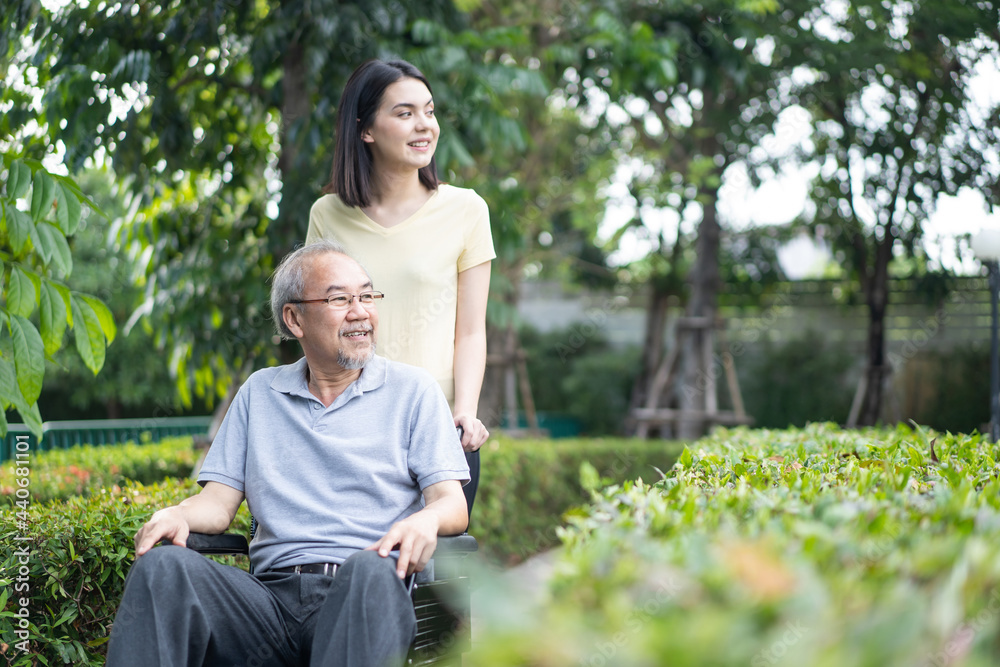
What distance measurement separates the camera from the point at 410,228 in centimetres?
257

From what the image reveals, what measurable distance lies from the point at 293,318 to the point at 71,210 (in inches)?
27.0

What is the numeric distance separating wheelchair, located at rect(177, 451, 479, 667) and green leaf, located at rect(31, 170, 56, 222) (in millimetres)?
965

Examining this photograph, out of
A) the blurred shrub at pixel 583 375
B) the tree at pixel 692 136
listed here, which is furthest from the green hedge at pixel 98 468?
the blurred shrub at pixel 583 375

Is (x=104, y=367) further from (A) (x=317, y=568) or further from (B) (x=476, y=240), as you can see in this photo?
(A) (x=317, y=568)

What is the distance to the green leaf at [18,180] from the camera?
2.35m

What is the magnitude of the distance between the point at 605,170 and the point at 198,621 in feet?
25.4

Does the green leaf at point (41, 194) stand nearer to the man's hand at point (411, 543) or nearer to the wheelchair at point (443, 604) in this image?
the wheelchair at point (443, 604)

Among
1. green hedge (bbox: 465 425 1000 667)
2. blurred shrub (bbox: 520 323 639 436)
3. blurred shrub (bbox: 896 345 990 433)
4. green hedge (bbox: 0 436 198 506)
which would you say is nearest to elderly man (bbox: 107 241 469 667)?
green hedge (bbox: 465 425 1000 667)

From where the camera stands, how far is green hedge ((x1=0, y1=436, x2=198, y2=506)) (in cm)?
438

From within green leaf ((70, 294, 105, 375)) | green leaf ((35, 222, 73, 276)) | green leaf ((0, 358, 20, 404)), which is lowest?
green leaf ((0, 358, 20, 404))

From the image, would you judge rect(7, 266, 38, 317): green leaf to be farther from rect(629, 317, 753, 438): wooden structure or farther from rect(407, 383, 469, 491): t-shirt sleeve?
rect(629, 317, 753, 438): wooden structure

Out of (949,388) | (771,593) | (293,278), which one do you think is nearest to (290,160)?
(293,278)

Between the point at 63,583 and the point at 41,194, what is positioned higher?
the point at 41,194

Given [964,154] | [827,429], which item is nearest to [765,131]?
[964,154]
